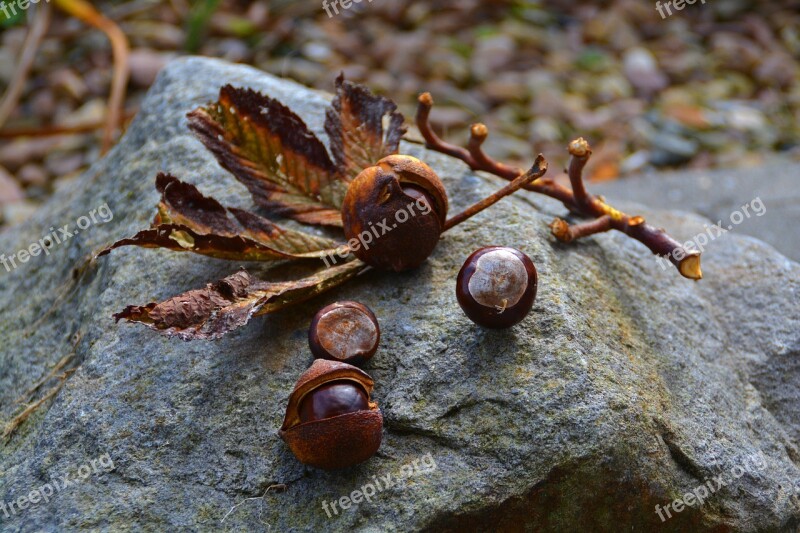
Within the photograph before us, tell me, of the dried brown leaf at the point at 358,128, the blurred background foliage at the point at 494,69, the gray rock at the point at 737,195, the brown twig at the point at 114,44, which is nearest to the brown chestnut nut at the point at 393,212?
the dried brown leaf at the point at 358,128

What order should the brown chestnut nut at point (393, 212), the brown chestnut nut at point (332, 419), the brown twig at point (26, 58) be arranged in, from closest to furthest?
1. the brown chestnut nut at point (332, 419)
2. the brown chestnut nut at point (393, 212)
3. the brown twig at point (26, 58)

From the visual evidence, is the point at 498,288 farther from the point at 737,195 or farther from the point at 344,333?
the point at 737,195

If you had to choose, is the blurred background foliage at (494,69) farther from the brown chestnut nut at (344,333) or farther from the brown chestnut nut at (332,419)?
the brown chestnut nut at (332,419)

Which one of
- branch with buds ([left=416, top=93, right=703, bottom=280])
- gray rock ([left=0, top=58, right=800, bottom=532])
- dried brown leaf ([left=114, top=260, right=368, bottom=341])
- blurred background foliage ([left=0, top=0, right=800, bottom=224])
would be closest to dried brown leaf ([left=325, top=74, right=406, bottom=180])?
branch with buds ([left=416, top=93, right=703, bottom=280])

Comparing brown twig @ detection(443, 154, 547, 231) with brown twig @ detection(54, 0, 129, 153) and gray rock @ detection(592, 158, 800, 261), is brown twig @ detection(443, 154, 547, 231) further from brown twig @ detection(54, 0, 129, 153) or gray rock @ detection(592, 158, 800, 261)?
brown twig @ detection(54, 0, 129, 153)

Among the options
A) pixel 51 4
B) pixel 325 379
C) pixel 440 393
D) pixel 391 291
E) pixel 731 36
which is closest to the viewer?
pixel 325 379

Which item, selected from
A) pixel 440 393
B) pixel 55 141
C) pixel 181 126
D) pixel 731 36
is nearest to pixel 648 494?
pixel 440 393

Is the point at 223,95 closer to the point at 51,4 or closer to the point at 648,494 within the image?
the point at 648,494
